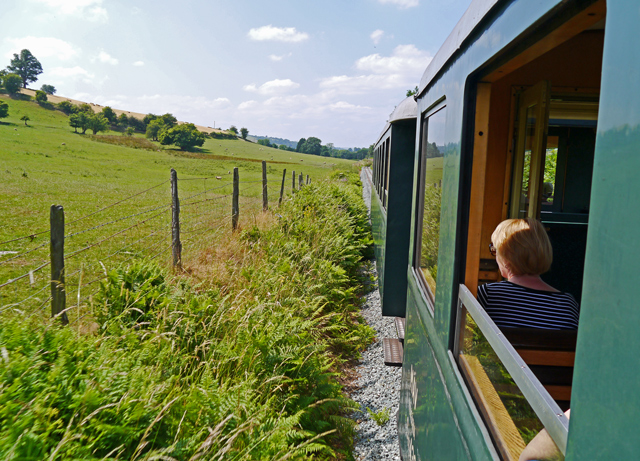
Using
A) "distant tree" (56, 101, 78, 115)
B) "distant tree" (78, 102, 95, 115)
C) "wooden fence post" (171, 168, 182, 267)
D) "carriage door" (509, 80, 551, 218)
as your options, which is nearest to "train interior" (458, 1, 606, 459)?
"carriage door" (509, 80, 551, 218)

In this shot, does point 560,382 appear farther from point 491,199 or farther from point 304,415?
point 304,415

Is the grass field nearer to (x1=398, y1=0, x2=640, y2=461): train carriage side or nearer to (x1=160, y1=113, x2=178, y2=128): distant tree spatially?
(x1=398, y1=0, x2=640, y2=461): train carriage side

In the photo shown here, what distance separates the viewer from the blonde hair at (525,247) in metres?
2.17

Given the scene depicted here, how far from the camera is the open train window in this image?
2.42 meters

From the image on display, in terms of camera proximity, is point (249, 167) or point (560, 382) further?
point (249, 167)

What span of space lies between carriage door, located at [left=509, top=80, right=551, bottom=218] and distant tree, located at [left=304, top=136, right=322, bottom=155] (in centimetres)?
14384

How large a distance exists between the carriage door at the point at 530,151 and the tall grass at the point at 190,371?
2.17 m

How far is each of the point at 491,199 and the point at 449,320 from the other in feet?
6.85

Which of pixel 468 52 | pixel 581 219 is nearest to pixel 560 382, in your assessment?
pixel 468 52

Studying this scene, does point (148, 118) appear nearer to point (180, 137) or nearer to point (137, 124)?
point (137, 124)

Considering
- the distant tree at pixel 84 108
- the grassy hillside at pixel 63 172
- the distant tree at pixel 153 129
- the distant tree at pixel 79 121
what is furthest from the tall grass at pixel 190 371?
the distant tree at pixel 84 108

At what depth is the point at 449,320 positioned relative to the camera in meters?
1.92

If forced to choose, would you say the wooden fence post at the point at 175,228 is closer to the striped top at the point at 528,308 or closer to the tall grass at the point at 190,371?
the tall grass at the point at 190,371

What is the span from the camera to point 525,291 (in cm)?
215
